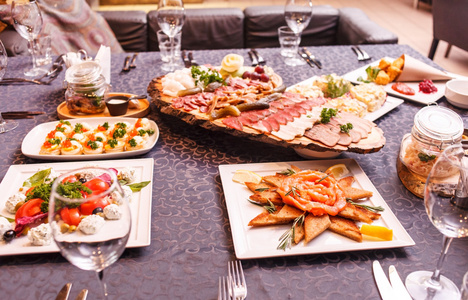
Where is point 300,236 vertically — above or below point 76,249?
below

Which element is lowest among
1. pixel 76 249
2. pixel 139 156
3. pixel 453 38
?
pixel 453 38

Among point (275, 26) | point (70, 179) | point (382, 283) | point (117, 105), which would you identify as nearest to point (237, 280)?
point (382, 283)

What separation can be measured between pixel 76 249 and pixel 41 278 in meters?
0.37

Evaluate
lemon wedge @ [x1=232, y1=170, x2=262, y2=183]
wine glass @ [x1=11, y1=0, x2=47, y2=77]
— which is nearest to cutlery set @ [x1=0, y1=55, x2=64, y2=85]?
wine glass @ [x1=11, y1=0, x2=47, y2=77]

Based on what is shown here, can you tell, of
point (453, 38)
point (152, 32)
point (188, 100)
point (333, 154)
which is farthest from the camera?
point (453, 38)

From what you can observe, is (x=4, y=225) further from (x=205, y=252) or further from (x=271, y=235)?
(x=271, y=235)

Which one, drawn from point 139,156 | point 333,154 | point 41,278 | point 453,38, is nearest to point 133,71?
point 139,156

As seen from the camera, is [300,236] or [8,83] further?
[8,83]

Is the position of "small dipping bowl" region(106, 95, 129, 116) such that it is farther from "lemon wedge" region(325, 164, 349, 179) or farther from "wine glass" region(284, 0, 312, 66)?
"wine glass" region(284, 0, 312, 66)

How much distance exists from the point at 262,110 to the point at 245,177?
446 mm

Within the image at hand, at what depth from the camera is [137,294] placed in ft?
3.24

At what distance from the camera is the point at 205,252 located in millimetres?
1124

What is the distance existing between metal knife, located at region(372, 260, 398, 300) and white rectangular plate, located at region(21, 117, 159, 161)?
943 millimetres

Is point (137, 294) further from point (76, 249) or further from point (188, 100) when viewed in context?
point (188, 100)
